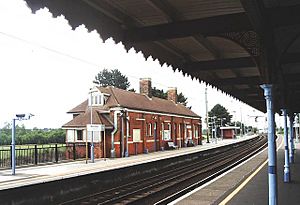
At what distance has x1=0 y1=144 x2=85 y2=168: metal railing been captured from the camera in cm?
2091

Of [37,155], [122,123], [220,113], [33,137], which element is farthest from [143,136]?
[220,113]

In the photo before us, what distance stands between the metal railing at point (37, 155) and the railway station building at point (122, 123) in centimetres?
167

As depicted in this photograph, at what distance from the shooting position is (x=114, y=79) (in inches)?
3452

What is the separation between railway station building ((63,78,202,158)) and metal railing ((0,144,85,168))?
1669 mm

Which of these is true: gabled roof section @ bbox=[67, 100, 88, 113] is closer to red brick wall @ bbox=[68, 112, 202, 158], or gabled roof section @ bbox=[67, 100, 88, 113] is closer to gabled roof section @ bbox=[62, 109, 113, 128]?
gabled roof section @ bbox=[62, 109, 113, 128]

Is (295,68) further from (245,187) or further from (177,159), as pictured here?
(177,159)

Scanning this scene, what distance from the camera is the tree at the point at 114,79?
8722 cm

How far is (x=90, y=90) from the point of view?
33969mm

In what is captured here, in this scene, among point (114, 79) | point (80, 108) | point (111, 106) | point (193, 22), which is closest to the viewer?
point (193, 22)

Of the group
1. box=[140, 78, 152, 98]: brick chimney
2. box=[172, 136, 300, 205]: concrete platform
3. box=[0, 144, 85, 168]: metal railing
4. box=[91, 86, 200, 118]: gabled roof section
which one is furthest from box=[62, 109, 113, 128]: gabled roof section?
box=[172, 136, 300, 205]: concrete platform

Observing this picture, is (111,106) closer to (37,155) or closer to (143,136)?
(143,136)

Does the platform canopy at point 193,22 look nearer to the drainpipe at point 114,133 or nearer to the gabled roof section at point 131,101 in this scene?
the drainpipe at point 114,133

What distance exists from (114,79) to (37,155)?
6528 centimetres

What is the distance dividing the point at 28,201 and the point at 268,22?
7.41m
